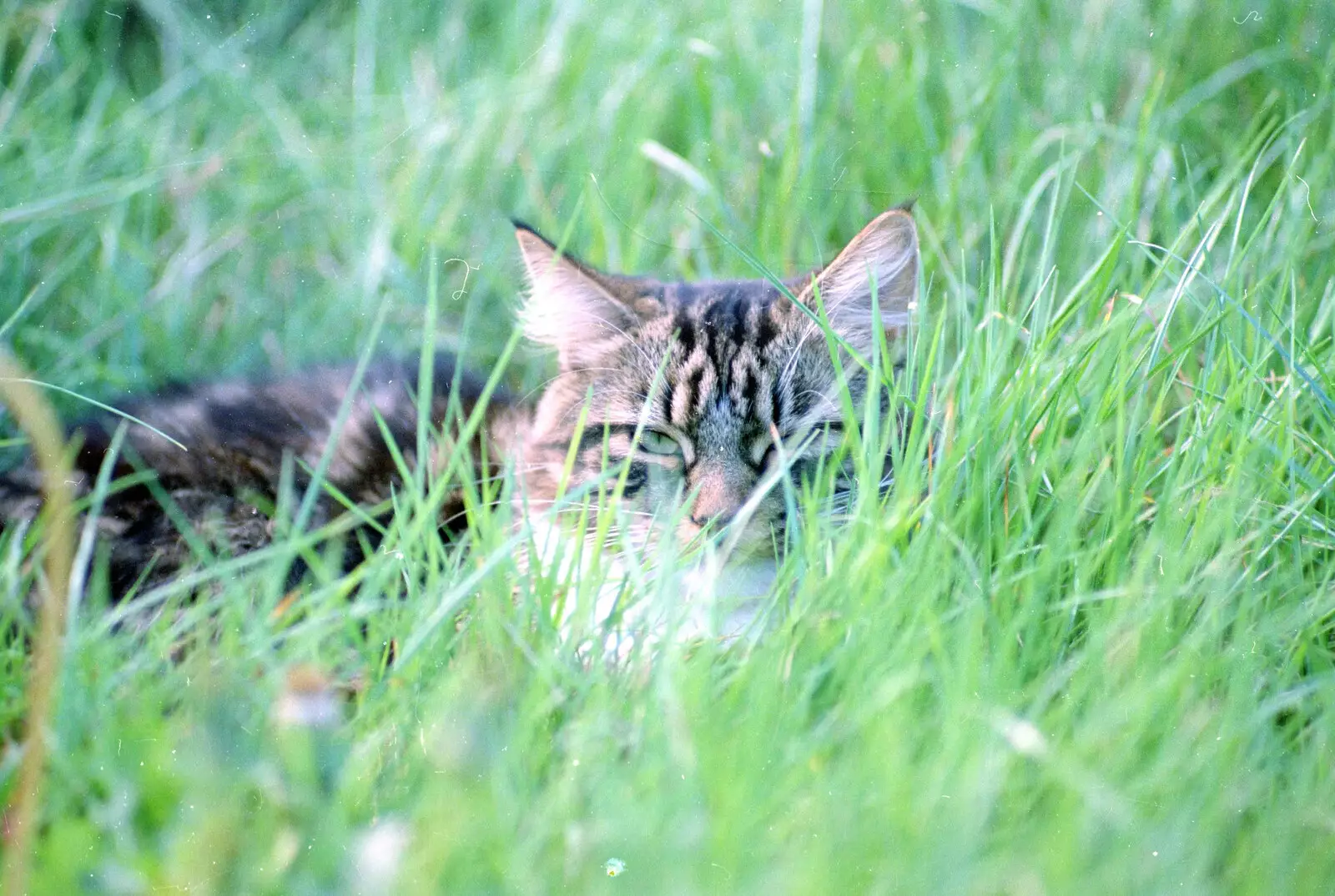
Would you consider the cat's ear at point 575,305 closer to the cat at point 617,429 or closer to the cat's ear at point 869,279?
the cat at point 617,429

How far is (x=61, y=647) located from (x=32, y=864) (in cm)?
32

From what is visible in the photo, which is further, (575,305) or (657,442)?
(575,305)

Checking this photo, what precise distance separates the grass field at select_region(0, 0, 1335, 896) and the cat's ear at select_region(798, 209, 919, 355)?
0.46 feet

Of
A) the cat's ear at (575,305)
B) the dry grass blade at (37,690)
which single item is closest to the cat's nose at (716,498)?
the cat's ear at (575,305)

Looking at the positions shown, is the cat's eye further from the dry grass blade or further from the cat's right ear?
the dry grass blade

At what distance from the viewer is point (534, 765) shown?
1.33 metres

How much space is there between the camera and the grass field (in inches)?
46.6

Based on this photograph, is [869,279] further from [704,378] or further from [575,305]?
[575,305]

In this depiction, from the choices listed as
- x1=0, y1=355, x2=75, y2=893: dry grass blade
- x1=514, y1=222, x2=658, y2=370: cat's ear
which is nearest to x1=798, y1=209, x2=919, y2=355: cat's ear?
x1=514, y1=222, x2=658, y2=370: cat's ear

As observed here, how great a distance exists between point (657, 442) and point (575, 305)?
0.33 m

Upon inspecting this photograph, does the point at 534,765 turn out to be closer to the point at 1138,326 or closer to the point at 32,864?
the point at 32,864

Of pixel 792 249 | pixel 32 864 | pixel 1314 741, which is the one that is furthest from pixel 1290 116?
pixel 32 864

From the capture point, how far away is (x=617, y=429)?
211cm

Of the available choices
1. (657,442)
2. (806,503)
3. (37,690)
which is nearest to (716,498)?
(657,442)
